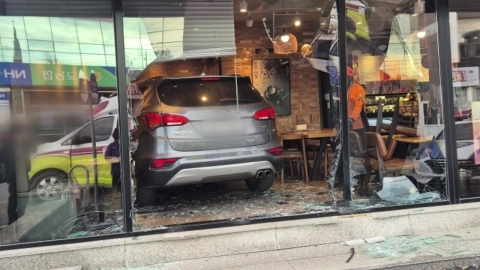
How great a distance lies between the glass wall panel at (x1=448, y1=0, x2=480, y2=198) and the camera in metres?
5.09

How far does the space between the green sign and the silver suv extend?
1.72 ft

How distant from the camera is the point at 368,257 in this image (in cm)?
402

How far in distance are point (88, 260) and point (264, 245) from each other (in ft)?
5.73

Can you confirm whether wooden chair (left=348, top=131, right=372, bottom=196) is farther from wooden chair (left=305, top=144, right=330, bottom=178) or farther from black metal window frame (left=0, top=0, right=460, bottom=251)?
wooden chair (left=305, top=144, right=330, bottom=178)

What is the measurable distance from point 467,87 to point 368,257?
2808 millimetres

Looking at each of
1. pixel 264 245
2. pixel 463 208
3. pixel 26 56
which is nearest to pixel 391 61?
pixel 463 208

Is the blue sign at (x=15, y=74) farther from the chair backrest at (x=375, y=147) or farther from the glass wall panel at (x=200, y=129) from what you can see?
the chair backrest at (x=375, y=147)

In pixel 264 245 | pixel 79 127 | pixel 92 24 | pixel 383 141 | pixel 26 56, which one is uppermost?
pixel 92 24

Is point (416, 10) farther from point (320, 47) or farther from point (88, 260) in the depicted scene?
point (88, 260)

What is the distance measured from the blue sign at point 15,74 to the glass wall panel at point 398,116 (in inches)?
144

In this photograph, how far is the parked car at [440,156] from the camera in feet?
16.8

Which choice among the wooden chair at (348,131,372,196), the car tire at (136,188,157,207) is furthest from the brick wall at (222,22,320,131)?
the car tire at (136,188,157,207)

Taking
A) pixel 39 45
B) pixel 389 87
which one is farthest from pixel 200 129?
pixel 389 87

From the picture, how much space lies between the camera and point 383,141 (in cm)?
575
